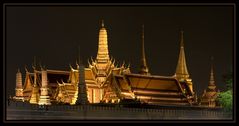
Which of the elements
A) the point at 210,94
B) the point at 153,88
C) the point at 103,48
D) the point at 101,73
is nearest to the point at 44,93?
Result: the point at 101,73

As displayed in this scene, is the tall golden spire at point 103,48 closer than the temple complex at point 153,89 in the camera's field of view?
No

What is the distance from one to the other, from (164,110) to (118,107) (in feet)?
6.22

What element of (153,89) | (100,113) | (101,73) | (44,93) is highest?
(101,73)

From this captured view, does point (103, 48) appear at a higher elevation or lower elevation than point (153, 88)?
higher

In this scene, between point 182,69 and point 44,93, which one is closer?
point 44,93

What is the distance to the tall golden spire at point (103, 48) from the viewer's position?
25719mm

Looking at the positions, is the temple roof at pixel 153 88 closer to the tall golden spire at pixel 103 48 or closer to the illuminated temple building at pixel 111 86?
the illuminated temple building at pixel 111 86

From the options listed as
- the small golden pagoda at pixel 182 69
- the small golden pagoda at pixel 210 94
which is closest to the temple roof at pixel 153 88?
the small golden pagoda at pixel 182 69

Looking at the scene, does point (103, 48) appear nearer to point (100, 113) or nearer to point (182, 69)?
point (182, 69)

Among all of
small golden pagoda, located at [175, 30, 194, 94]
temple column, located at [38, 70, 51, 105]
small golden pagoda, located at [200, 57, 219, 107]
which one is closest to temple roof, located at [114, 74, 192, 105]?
temple column, located at [38, 70, 51, 105]

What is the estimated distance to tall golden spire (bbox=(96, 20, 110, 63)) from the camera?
84.4 ft

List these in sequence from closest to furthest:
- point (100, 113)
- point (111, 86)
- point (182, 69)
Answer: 1. point (100, 113)
2. point (111, 86)
3. point (182, 69)

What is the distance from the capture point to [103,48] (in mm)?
25922

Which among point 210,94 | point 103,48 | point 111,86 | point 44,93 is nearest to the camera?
point 111,86
